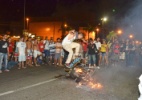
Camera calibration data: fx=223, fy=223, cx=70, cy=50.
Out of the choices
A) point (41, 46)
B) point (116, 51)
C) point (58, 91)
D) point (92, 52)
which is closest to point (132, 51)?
point (116, 51)

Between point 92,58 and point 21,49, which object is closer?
point 21,49

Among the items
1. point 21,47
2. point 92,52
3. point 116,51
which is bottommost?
point 92,52

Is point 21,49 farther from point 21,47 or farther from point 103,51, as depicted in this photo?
point 103,51

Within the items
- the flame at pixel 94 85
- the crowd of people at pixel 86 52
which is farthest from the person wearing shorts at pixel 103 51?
the flame at pixel 94 85

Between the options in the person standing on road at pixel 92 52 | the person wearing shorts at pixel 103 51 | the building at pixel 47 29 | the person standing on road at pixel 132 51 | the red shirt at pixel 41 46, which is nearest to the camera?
the person standing on road at pixel 92 52

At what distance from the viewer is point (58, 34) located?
4741 centimetres

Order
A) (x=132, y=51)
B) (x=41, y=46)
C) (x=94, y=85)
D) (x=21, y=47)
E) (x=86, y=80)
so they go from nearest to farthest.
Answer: (x=94, y=85), (x=86, y=80), (x=21, y=47), (x=41, y=46), (x=132, y=51)

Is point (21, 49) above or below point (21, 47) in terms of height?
below

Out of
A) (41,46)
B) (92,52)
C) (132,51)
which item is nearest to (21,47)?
(41,46)

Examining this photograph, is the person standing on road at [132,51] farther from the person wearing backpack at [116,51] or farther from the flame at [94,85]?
the flame at [94,85]

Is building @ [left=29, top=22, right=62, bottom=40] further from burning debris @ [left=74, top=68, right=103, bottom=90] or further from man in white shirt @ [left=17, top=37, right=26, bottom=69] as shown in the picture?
burning debris @ [left=74, top=68, right=103, bottom=90]

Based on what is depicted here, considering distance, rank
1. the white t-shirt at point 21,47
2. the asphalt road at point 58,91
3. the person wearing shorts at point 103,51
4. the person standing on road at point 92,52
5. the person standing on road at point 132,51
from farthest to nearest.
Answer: the person standing on road at point 132,51
the person wearing shorts at point 103,51
the person standing on road at point 92,52
the white t-shirt at point 21,47
the asphalt road at point 58,91

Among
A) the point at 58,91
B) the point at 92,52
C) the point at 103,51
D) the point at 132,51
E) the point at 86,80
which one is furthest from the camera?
the point at 132,51

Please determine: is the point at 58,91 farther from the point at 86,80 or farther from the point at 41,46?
the point at 41,46
